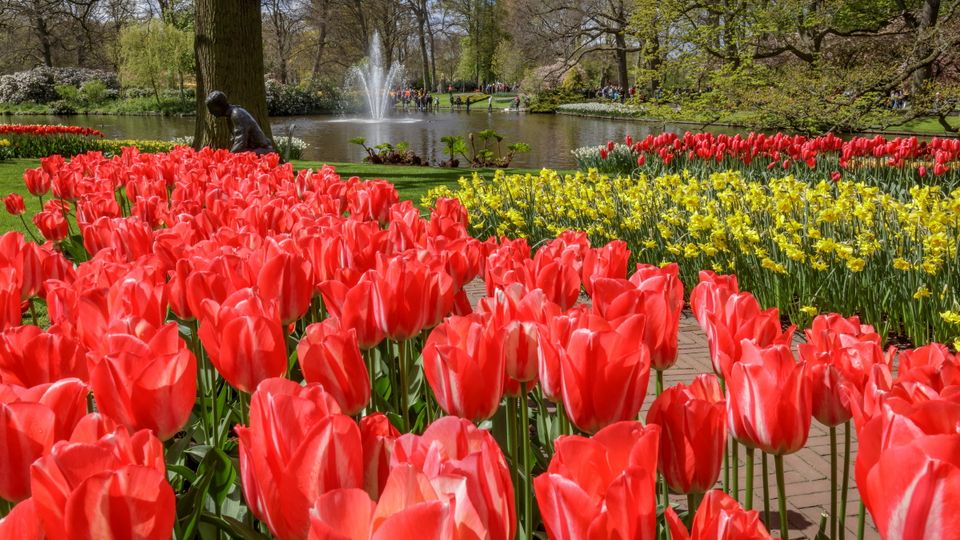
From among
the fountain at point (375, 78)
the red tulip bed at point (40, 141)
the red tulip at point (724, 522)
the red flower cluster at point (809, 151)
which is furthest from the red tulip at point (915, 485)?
the fountain at point (375, 78)

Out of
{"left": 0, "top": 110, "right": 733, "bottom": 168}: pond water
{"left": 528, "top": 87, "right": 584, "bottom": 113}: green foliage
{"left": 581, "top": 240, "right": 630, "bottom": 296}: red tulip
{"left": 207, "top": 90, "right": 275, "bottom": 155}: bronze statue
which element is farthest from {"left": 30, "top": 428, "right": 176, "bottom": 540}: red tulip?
{"left": 528, "top": 87, "right": 584, "bottom": 113}: green foliage

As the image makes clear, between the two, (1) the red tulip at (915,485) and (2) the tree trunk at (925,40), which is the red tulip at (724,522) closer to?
(1) the red tulip at (915,485)

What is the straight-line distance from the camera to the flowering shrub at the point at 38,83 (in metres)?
54.2

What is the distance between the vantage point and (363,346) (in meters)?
1.64

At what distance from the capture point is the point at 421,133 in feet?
104

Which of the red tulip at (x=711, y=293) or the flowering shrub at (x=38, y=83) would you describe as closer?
the red tulip at (x=711, y=293)

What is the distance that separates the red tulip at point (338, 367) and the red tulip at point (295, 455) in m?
0.35

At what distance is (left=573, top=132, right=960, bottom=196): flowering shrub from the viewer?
331 inches

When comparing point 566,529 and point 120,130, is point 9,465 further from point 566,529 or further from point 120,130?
point 120,130

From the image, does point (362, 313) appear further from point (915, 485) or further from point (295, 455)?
point (915, 485)

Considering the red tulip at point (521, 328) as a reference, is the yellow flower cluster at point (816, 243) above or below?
below

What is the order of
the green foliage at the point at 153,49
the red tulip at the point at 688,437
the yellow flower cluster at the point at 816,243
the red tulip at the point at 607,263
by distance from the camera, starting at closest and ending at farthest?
the red tulip at the point at 688,437 → the red tulip at the point at 607,263 → the yellow flower cluster at the point at 816,243 → the green foliage at the point at 153,49

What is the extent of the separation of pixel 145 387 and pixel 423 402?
120cm

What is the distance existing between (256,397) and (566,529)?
37 centimetres
